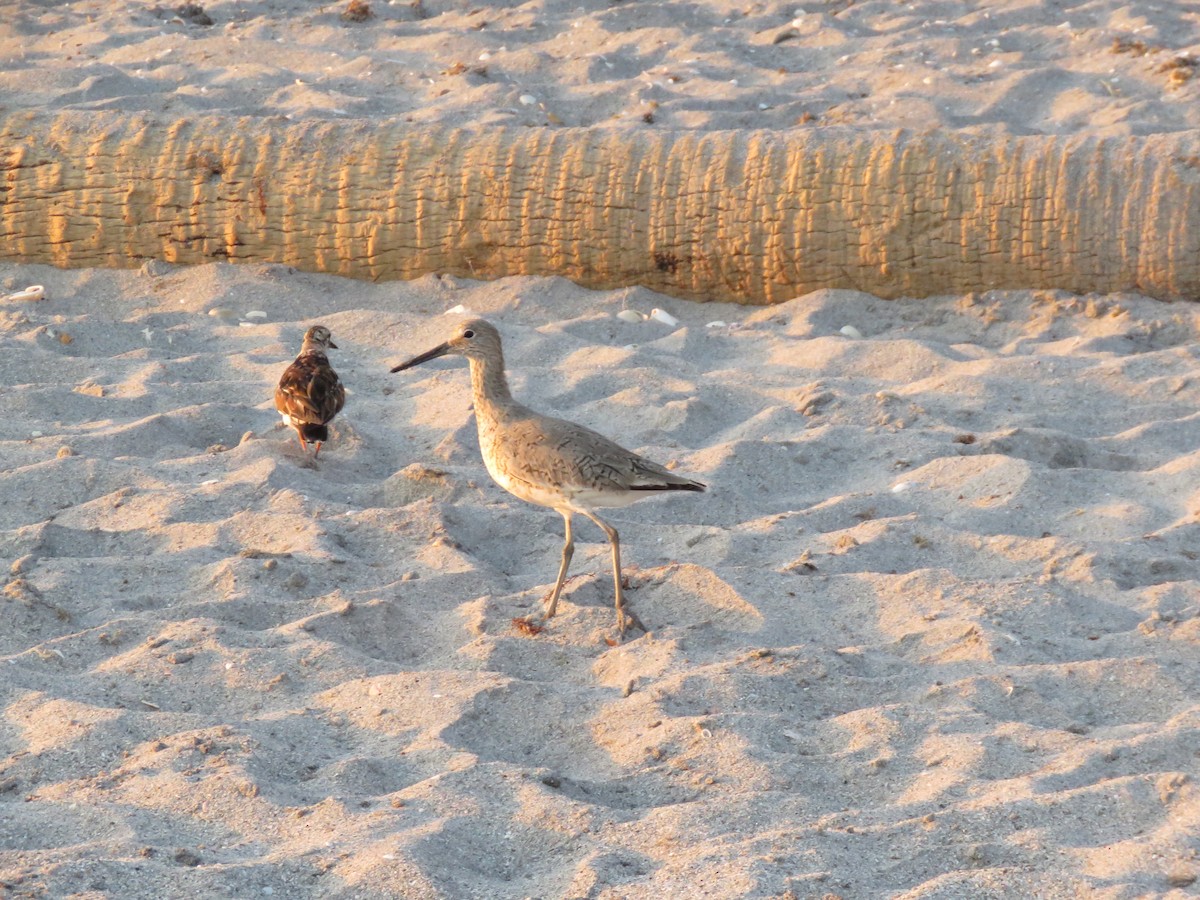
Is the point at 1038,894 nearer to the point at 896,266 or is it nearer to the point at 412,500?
the point at 412,500

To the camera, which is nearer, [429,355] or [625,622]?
[625,622]

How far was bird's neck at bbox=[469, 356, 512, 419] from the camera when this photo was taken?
19.1 feet

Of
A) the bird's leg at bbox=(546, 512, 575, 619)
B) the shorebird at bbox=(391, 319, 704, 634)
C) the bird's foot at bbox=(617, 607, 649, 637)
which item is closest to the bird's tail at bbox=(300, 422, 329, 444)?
the shorebird at bbox=(391, 319, 704, 634)

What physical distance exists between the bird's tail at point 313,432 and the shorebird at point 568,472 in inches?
40.4

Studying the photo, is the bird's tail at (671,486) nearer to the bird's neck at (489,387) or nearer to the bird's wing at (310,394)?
the bird's neck at (489,387)

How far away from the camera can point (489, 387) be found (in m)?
5.90

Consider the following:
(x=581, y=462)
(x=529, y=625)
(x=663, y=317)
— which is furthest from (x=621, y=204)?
(x=529, y=625)

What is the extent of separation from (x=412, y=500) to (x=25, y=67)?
5.75m

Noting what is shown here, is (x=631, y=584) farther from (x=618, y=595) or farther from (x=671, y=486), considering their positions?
(x=671, y=486)

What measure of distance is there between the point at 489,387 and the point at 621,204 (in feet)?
8.29

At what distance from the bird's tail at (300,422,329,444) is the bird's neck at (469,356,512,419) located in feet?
2.82

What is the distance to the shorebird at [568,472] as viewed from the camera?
5.33 meters

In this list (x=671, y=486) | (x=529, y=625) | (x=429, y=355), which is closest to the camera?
(x=529, y=625)

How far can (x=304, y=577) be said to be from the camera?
5445 mm
